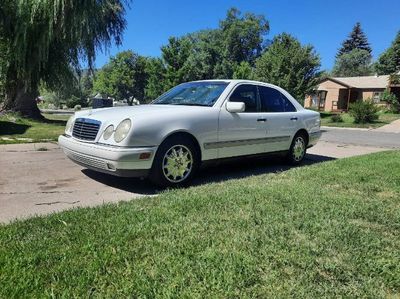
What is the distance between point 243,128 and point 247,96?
66 cm

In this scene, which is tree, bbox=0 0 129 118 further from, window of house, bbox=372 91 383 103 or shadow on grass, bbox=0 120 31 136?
window of house, bbox=372 91 383 103

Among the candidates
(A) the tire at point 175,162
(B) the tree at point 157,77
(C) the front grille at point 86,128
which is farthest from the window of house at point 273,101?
(B) the tree at point 157,77

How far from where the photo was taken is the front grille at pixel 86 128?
519 centimetres

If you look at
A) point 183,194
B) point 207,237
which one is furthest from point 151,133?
point 207,237

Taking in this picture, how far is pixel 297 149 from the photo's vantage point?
764cm

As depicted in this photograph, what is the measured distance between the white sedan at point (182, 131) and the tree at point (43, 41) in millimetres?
7180

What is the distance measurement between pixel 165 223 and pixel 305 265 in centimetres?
134

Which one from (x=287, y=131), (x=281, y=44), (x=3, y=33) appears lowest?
(x=287, y=131)

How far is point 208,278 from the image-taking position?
2604 millimetres

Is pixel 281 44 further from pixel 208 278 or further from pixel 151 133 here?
pixel 208 278

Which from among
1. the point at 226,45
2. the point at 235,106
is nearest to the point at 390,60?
the point at 226,45

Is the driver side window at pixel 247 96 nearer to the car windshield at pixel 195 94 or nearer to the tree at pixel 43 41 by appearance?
the car windshield at pixel 195 94

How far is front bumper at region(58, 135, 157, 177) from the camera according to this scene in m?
4.79

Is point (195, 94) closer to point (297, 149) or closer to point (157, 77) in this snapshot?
point (297, 149)
